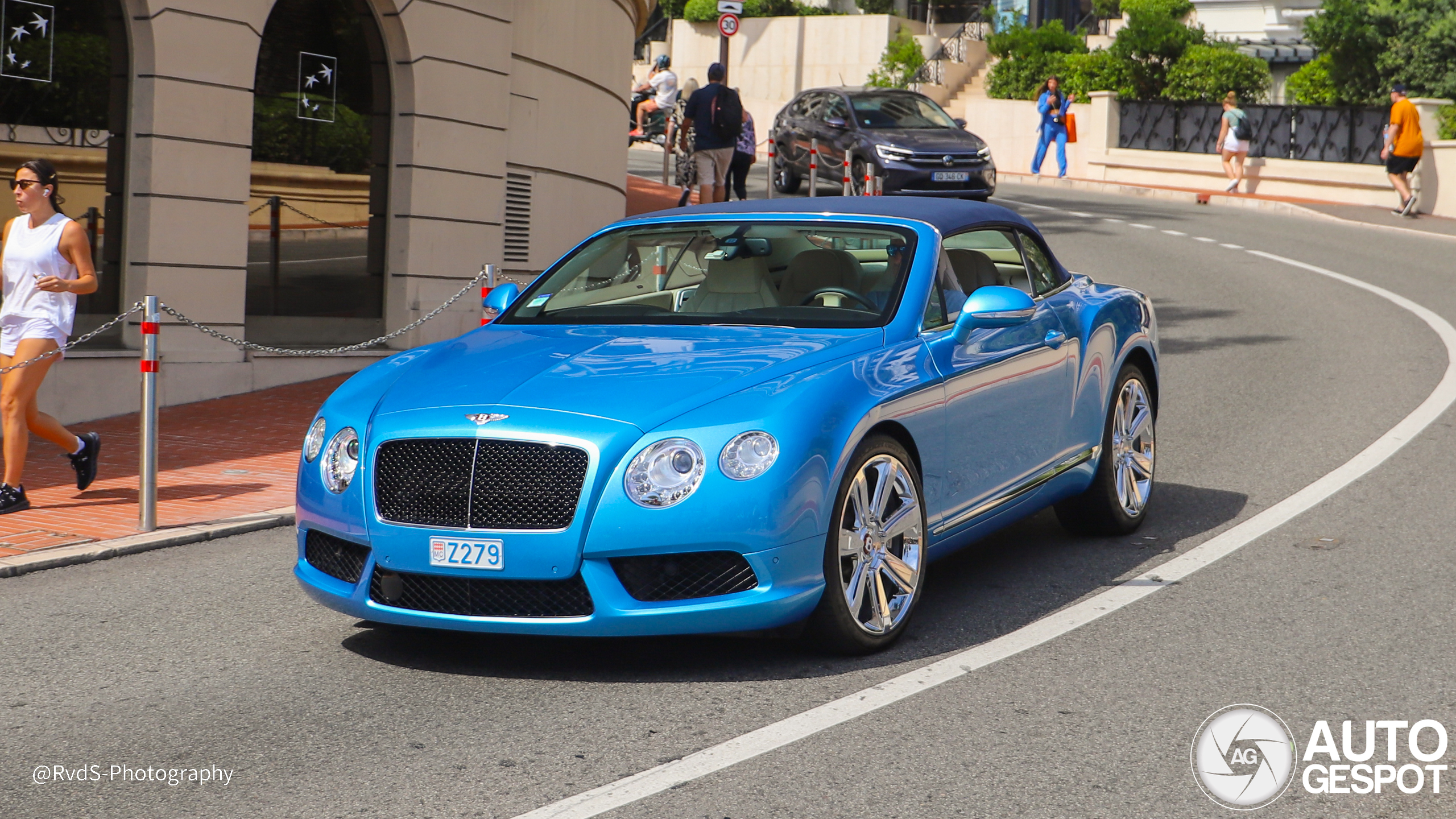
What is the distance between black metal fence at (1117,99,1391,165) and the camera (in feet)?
105

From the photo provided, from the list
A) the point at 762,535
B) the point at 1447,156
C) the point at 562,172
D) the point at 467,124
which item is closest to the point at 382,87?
the point at 467,124

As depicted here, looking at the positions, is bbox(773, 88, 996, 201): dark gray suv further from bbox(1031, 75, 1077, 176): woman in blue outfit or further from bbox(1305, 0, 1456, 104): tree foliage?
bbox(1305, 0, 1456, 104): tree foliage

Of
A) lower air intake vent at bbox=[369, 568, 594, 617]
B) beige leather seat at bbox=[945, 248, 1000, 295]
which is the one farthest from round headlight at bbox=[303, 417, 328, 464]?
beige leather seat at bbox=[945, 248, 1000, 295]

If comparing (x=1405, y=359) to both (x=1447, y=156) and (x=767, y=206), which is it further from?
(x=1447, y=156)

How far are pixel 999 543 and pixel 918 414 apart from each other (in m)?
1.87

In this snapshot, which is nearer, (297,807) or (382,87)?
(297,807)

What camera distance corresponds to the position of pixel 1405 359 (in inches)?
519

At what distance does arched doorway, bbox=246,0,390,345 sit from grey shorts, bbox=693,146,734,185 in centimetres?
728

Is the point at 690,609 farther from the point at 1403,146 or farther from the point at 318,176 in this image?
the point at 1403,146

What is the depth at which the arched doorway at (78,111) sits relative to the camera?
1100cm

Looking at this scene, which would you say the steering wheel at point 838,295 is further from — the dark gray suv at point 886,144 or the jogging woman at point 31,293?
the dark gray suv at point 886,144

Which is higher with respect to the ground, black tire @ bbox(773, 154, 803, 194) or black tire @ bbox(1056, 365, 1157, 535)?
black tire @ bbox(773, 154, 803, 194)

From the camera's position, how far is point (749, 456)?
4.88 meters

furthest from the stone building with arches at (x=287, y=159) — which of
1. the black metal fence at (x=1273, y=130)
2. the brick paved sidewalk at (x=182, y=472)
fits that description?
the black metal fence at (x=1273, y=130)
